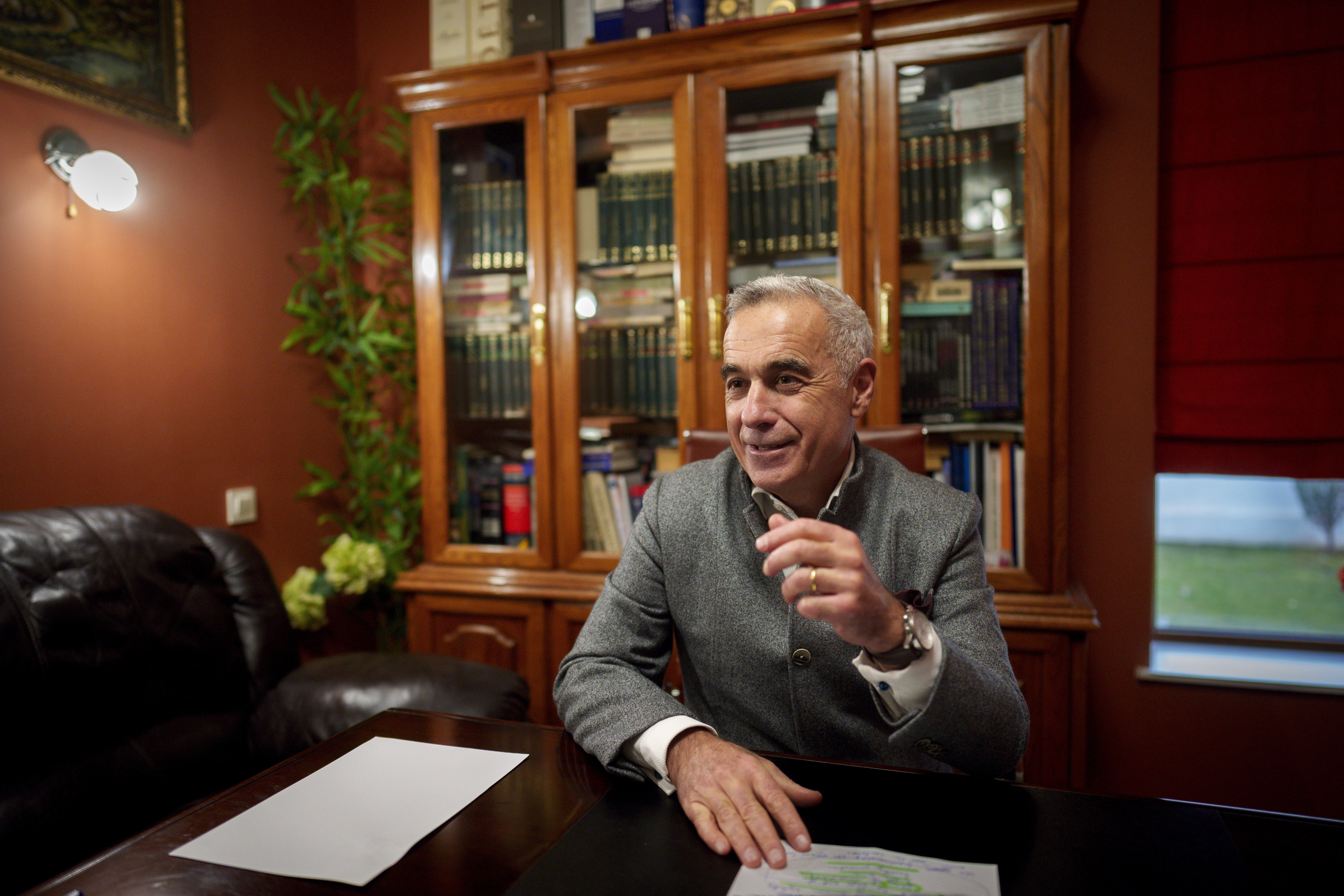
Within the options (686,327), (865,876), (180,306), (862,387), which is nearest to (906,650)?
(865,876)

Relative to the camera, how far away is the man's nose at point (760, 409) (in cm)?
120

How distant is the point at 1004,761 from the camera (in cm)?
94

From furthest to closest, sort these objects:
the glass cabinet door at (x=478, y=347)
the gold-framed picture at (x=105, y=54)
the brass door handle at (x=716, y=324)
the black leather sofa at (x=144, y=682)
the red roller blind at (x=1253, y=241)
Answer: the glass cabinet door at (x=478, y=347) < the brass door handle at (x=716, y=324) < the red roller blind at (x=1253, y=241) < the gold-framed picture at (x=105, y=54) < the black leather sofa at (x=144, y=682)

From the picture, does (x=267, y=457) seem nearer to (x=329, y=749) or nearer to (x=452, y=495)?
(x=452, y=495)

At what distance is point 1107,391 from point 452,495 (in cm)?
205

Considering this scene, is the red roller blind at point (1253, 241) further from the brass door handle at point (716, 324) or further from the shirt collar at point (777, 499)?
the shirt collar at point (777, 499)

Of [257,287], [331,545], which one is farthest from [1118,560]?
[257,287]

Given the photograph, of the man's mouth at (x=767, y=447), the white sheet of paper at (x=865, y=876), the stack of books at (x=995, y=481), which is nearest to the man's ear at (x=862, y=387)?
the man's mouth at (x=767, y=447)

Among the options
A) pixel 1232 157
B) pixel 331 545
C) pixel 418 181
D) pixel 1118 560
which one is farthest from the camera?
pixel 331 545

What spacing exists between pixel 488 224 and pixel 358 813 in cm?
200

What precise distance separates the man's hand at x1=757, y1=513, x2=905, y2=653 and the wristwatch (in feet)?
0.18

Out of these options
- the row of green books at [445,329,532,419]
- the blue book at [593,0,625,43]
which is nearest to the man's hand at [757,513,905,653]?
the row of green books at [445,329,532,419]

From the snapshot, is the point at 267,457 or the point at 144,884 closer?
the point at 144,884

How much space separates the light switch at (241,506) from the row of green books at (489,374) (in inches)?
28.4
